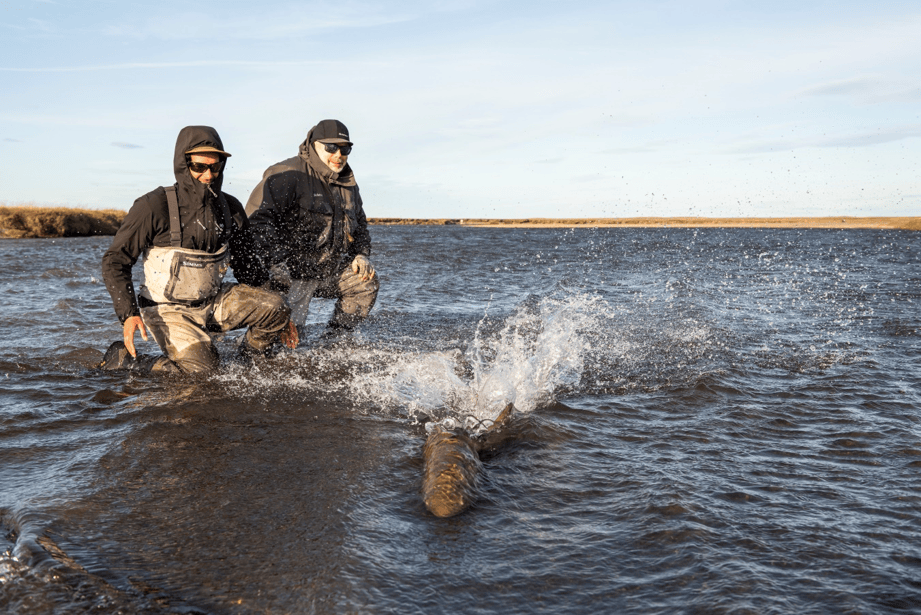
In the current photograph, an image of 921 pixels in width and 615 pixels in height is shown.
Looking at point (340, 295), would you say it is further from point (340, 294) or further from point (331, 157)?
point (331, 157)

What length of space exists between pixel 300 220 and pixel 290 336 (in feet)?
4.15

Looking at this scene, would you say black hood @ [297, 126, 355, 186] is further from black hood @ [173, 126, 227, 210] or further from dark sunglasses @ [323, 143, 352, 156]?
black hood @ [173, 126, 227, 210]

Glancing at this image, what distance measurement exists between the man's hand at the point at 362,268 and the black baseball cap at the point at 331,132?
1346 mm

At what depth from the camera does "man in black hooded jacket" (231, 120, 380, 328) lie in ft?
22.2

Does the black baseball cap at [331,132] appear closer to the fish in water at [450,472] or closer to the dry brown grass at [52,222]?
the fish in water at [450,472]

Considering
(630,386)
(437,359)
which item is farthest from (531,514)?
(437,359)

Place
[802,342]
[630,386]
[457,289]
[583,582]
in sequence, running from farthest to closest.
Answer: [457,289]
[802,342]
[630,386]
[583,582]

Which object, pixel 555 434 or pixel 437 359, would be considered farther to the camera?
pixel 437 359

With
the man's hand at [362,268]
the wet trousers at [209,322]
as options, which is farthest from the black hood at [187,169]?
the man's hand at [362,268]

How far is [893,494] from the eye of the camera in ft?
12.1

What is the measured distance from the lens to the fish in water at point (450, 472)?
351 centimetres

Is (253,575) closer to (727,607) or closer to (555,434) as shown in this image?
(727,607)

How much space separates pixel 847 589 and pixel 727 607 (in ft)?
1.91

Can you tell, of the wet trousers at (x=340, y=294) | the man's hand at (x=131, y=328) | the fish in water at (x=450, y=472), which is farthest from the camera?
the wet trousers at (x=340, y=294)
